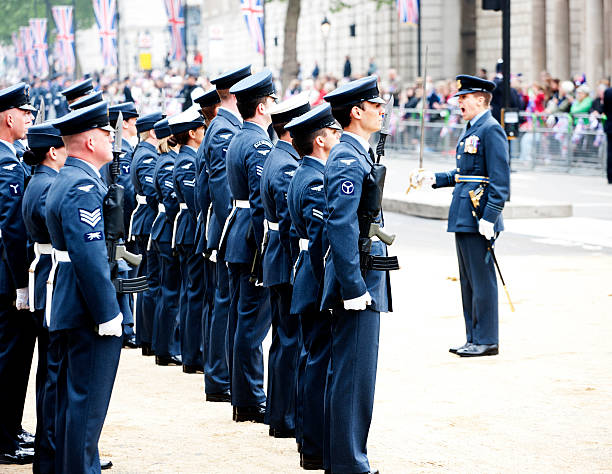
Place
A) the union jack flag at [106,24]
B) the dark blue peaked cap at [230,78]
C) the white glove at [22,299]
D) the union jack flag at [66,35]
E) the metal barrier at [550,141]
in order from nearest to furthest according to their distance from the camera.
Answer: the white glove at [22,299] → the dark blue peaked cap at [230,78] → the metal barrier at [550,141] → the union jack flag at [106,24] → the union jack flag at [66,35]

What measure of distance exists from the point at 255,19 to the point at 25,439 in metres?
34.1

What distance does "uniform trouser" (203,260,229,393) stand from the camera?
8727mm

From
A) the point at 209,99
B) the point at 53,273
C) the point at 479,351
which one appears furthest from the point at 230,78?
the point at 479,351

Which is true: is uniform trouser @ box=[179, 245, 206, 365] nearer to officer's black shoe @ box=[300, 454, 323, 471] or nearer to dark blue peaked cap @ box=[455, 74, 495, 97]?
dark blue peaked cap @ box=[455, 74, 495, 97]

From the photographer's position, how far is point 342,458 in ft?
20.9

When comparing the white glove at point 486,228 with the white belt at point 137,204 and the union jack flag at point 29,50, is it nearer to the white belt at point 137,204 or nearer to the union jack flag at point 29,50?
the white belt at point 137,204

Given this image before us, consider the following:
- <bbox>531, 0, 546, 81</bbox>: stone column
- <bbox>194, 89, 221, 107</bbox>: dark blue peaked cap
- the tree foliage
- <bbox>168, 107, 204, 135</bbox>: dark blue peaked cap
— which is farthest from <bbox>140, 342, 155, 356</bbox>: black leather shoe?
the tree foliage

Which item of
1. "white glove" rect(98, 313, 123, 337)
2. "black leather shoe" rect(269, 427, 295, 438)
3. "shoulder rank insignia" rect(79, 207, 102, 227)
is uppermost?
"shoulder rank insignia" rect(79, 207, 102, 227)

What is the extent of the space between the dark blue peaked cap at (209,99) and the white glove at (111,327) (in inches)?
135

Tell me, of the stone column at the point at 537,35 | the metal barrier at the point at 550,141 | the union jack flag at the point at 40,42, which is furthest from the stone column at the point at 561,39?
Result: the union jack flag at the point at 40,42

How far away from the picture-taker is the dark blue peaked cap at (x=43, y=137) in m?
6.79

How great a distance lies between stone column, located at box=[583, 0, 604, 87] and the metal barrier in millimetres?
10075

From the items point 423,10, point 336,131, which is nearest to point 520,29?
point 423,10

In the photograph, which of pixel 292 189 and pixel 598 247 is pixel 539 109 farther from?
pixel 292 189
